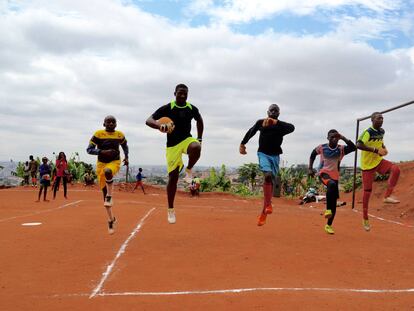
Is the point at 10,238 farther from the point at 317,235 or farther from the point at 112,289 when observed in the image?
the point at 317,235

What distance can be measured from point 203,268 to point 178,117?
253 centimetres

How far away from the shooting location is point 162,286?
511 centimetres

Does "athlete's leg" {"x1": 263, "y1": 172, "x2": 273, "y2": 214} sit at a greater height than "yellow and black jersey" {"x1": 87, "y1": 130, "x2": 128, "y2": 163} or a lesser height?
lesser

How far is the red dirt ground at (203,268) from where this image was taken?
4.63m

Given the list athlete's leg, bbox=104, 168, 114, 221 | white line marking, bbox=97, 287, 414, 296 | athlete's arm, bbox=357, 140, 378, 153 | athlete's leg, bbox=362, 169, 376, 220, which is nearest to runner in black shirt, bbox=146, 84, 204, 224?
athlete's leg, bbox=104, 168, 114, 221

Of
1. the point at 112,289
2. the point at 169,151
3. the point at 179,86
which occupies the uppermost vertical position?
the point at 179,86

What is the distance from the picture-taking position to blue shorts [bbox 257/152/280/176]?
8.08 m

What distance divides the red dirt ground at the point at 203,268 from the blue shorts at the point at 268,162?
4.20 ft

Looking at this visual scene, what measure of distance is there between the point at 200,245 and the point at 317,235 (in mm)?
2671

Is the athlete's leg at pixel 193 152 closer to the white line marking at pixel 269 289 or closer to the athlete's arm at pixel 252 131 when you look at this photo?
the athlete's arm at pixel 252 131

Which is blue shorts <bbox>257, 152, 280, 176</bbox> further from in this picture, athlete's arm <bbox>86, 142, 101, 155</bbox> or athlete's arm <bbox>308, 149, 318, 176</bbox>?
athlete's arm <bbox>86, 142, 101, 155</bbox>

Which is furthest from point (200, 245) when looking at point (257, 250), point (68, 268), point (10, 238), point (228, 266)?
point (10, 238)

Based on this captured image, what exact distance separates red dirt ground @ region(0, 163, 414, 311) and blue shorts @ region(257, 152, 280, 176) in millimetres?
1279

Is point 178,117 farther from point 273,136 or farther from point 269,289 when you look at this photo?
point 269,289
